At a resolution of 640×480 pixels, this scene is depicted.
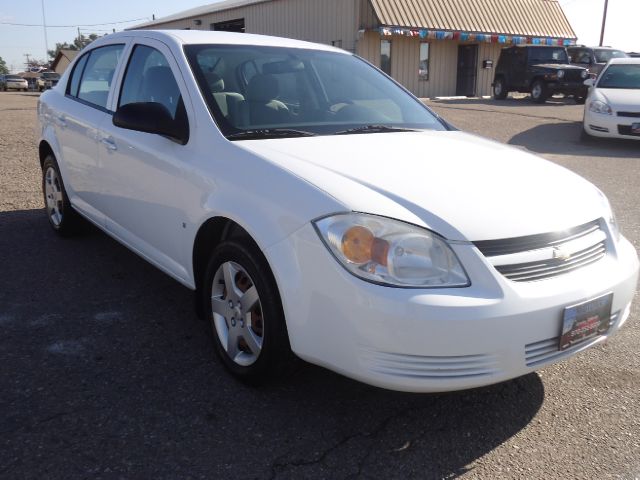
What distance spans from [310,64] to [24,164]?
20.2 feet

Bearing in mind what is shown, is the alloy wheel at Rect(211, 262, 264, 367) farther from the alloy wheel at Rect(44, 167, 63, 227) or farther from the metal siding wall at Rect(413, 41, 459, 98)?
the metal siding wall at Rect(413, 41, 459, 98)

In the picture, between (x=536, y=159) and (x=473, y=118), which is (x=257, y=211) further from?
(x=473, y=118)

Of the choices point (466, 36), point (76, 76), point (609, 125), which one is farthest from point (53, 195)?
point (466, 36)

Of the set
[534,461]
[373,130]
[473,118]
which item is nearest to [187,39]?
[373,130]

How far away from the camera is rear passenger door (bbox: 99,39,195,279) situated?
3.23 meters

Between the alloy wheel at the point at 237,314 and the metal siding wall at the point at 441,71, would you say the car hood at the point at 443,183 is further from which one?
the metal siding wall at the point at 441,71

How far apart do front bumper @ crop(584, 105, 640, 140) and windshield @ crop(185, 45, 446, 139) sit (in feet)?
26.9

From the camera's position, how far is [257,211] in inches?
104

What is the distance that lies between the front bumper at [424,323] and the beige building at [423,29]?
2110cm

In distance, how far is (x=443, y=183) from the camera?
266 cm

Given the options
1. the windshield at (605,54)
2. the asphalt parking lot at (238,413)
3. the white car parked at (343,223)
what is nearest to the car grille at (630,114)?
the asphalt parking lot at (238,413)

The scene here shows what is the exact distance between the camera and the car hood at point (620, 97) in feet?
35.7

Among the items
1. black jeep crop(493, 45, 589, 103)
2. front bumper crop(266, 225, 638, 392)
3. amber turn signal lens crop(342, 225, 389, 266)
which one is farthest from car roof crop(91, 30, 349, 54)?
black jeep crop(493, 45, 589, 103)

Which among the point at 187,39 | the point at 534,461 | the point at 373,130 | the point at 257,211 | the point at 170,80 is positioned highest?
the point at 187,39
